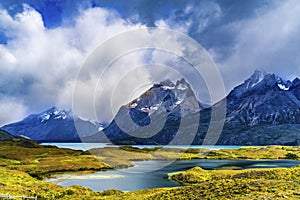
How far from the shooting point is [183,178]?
94.1 meters

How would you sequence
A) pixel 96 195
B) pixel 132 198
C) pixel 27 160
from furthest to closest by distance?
pixel 27 160 < pixel 96 195 < pixel 132 198

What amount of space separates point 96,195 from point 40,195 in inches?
441

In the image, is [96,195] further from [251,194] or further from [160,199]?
→ [251,194]

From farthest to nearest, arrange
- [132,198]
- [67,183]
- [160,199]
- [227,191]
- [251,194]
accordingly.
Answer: [67,183], [132,198], [160,199], [227,191], [251,194]

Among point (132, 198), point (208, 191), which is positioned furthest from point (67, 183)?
point (208, 191)

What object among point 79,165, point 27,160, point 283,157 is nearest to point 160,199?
point 79,165

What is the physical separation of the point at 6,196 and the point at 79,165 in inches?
3582

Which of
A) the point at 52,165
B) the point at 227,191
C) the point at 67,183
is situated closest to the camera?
A: the point at 227,191

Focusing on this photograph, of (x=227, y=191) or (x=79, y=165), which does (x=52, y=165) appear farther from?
(x=227, y=191)

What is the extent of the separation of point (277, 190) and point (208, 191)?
1050cm

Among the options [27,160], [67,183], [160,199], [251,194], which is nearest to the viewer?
[251,194]

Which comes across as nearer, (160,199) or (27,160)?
(160,199)

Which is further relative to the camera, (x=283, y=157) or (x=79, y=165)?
(x=283, y=157)

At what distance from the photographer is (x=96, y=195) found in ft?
208
